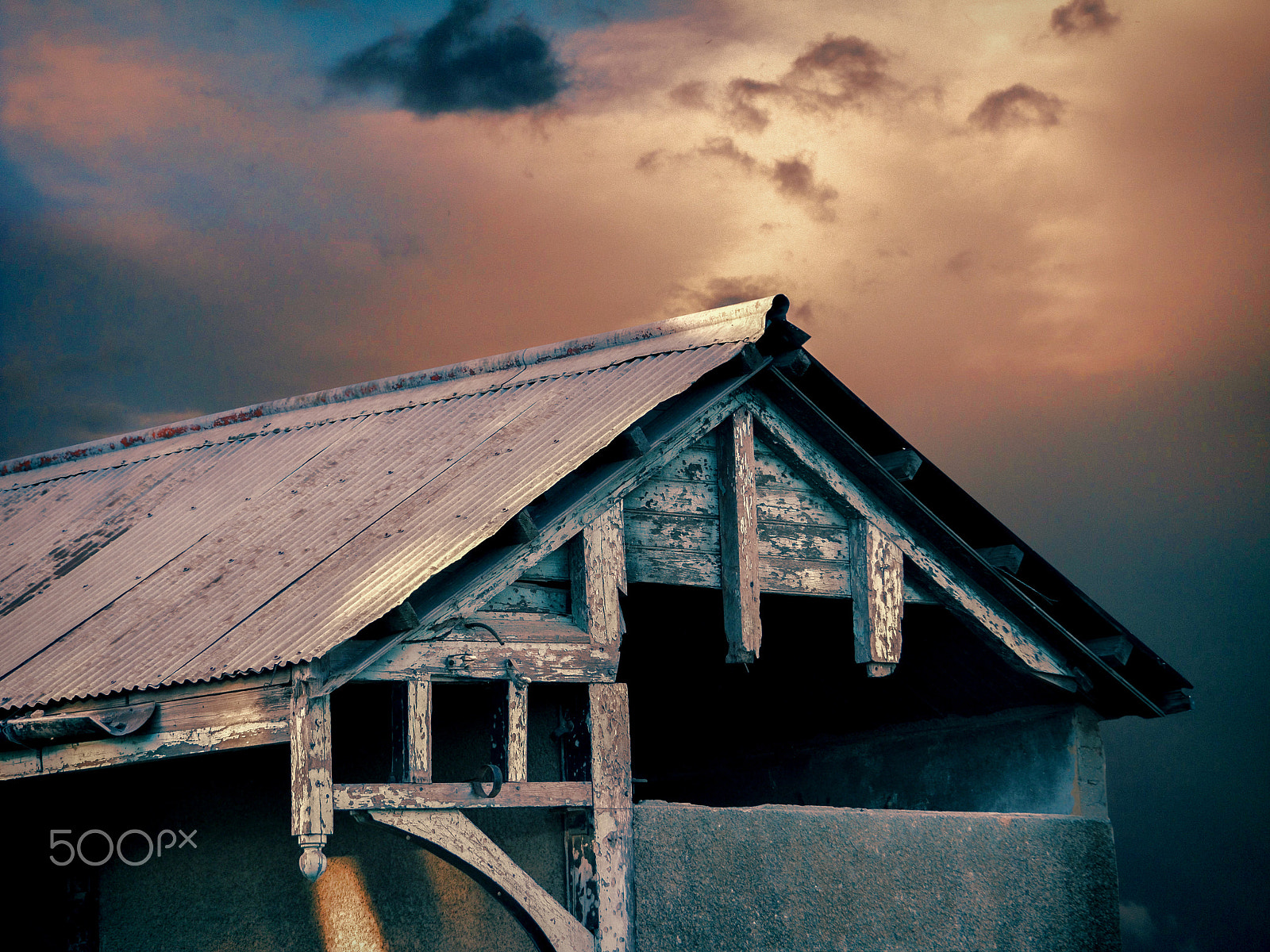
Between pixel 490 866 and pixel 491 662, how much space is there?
94 cm

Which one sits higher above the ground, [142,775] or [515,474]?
[515,474]

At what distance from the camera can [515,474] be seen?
6.50 m

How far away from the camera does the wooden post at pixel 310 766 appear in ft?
17.5

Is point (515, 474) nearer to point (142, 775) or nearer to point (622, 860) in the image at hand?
point (622, 860)

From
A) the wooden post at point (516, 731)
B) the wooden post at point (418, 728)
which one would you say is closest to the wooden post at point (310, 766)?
the wooden post at point (418, 728)

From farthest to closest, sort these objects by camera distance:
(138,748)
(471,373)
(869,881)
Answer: (471,373) < (869,881) < (138,748)

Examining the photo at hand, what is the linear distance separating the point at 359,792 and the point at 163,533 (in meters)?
3.25

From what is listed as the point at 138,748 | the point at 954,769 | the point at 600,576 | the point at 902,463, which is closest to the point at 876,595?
the point at 902,463

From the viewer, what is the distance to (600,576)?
256 inches

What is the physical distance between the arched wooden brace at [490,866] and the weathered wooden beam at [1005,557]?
339 cm

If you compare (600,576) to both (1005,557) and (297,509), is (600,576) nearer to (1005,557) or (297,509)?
(297,509)

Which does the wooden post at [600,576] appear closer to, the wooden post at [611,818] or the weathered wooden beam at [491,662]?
the weathered wooden beam at [491,662]

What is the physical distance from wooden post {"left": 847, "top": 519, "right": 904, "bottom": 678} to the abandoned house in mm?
19

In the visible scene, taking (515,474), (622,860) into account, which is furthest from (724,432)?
(622,860)
